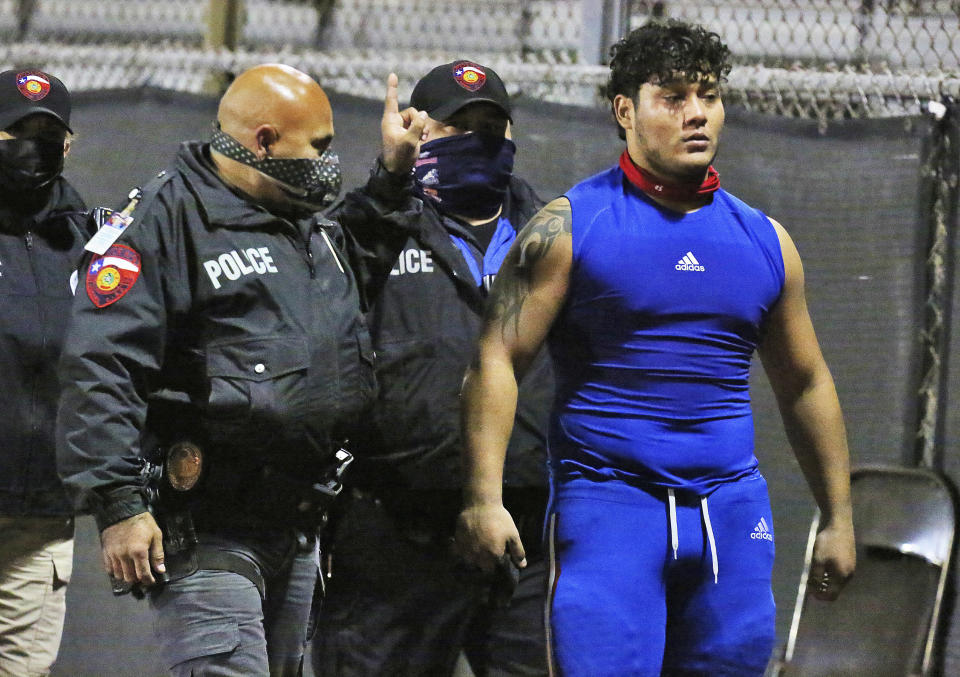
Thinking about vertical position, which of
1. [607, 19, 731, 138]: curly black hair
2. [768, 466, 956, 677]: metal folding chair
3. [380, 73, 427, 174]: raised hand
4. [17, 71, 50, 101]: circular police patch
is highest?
[607, 19, 731, 138]: curly black hair

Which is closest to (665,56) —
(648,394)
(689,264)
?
(689,264)

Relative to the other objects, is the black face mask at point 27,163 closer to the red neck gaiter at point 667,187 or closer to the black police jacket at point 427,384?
the black police jacket at point 427,384

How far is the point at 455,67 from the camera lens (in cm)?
370

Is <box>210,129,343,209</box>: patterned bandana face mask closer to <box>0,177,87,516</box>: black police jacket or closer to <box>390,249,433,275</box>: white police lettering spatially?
<box>390,249,433,275</box>: white police lettering

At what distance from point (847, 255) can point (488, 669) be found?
1923 mm

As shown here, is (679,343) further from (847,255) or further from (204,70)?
(204,70)

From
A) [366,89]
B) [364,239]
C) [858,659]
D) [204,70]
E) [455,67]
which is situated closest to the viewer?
[364,239]

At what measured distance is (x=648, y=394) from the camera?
2.88 metres

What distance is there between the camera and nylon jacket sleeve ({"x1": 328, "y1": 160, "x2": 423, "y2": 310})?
3348 mm

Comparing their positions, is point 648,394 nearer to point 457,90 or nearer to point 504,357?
point 504,357

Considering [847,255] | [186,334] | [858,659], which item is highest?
[186,334]

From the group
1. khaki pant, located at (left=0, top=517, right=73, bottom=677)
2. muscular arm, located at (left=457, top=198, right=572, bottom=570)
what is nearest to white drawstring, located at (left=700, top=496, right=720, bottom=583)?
muscular arm, located at (left=457, top=198, right=572, bottom=570)

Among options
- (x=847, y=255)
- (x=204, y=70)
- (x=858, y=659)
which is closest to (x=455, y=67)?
(x=847, y=255)

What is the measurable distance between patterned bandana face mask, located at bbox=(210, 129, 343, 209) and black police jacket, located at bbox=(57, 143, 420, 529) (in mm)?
69
